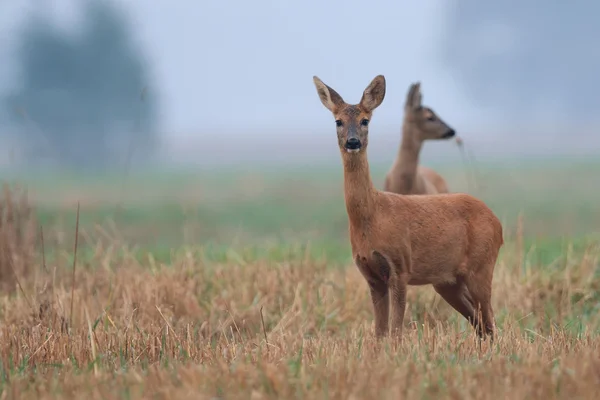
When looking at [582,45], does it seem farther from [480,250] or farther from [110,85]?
[480,250]

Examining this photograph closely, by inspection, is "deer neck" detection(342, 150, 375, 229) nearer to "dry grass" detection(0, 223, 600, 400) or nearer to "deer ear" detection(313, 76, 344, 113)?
"deer ear" detection(313, 76, 344, 113)

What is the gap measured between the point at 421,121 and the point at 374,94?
18.3 ft

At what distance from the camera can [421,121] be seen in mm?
13398

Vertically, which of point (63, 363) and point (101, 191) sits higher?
point (63, 363)

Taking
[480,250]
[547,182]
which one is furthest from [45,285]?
[547,182]

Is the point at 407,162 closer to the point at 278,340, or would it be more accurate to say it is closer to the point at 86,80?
the point at 278,340

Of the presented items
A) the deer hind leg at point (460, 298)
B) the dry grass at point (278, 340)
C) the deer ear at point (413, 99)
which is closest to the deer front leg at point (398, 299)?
the dry grass at point (278, 340)

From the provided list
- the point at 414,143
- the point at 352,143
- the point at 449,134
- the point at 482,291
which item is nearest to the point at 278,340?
the point at 352,143

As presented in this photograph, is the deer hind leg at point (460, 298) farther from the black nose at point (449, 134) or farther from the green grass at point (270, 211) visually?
the black nose at point (449, 134)

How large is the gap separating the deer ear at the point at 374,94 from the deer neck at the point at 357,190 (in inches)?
16.6

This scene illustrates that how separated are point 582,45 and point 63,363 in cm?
11660

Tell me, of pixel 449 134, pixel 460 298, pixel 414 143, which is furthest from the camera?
pixel 449 134

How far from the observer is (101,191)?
56.1 meters

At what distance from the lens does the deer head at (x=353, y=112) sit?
7.54 m
